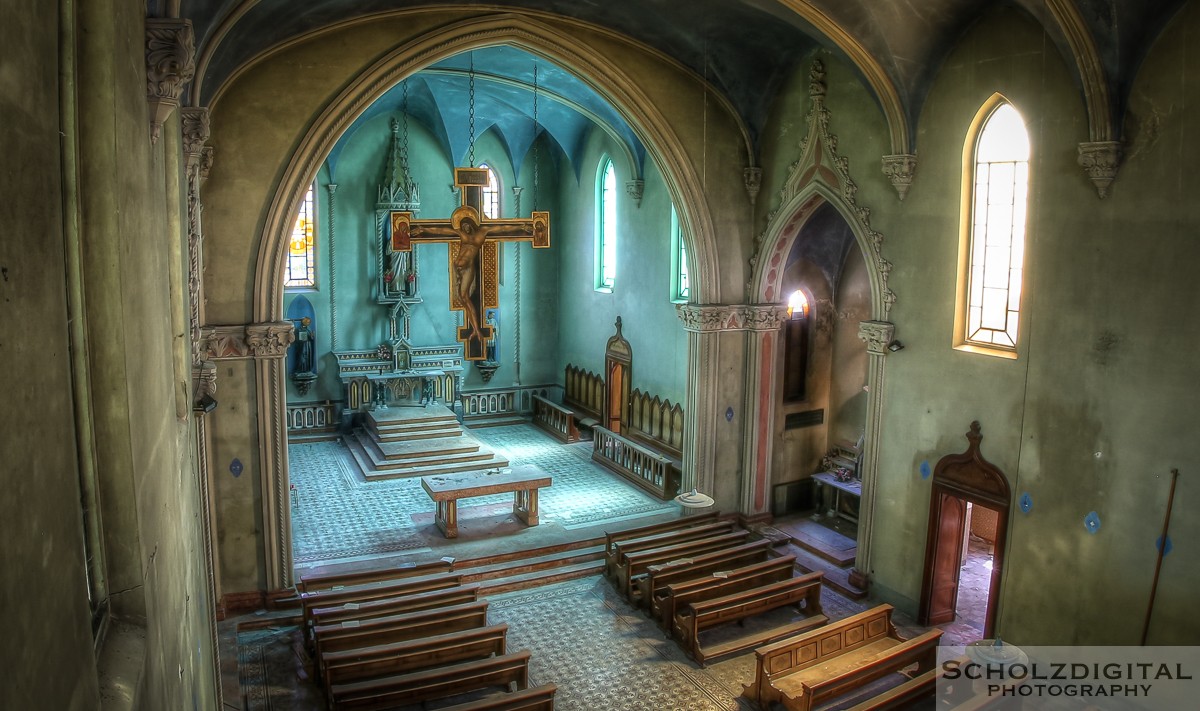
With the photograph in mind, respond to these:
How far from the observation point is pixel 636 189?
1942cm

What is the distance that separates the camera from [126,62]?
147 inches

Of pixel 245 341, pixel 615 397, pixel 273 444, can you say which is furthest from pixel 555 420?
pixel 245 341

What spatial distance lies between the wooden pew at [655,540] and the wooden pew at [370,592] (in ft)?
8.47

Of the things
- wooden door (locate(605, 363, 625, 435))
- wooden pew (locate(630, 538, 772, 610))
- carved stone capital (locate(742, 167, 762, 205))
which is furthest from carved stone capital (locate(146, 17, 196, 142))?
wooden door (locate(605, 363, 625, 435))

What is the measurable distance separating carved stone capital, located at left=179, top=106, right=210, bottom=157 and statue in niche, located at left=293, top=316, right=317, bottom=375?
11907 mm

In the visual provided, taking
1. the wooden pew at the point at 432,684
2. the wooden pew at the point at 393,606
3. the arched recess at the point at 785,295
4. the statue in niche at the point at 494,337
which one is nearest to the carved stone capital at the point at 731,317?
the arched recess at the point at 785,295

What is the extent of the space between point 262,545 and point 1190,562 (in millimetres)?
11446

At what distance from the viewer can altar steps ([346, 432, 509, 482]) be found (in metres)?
18.4

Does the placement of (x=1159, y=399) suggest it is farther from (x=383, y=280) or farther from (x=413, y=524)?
(x=383, y=280)

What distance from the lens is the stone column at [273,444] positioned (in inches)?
484

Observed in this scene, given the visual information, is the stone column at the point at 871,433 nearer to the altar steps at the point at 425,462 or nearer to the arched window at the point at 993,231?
the arched window at the point at 993,231

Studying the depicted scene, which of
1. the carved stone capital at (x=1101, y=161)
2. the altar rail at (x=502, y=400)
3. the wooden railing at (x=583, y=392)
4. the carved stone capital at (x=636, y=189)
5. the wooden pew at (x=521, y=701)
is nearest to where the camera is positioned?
the wooden pew at (x=521, y=701)

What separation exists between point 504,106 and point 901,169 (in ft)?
37.0

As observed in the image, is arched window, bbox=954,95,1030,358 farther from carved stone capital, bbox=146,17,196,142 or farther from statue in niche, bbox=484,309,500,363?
statue in niche, bbox=484,309,500,363
